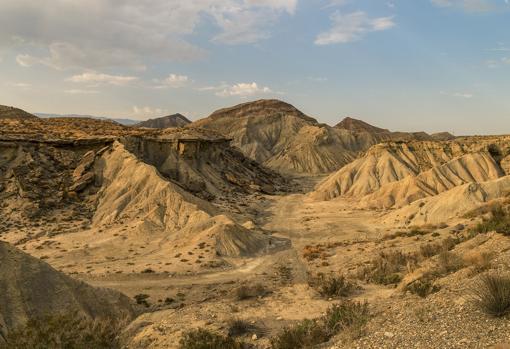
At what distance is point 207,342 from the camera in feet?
36.7

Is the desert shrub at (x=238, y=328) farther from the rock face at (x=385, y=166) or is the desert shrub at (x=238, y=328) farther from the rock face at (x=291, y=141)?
the rock face at (x=291, y=141)

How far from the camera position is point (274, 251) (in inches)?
1243

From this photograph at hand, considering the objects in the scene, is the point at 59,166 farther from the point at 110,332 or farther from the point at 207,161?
the point at 110,332

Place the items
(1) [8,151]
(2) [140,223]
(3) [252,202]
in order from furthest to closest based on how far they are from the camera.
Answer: (3) [252,202] < (1) [8,151] < (2) [140,223]

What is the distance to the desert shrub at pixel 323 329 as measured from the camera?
1059 centimetres

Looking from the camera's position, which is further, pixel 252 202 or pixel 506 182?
pixel 252 202

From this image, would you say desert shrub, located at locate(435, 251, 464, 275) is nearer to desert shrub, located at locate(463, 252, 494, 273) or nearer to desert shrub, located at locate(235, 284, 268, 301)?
desert shrub, located at locate(463, 252, 494, 273)

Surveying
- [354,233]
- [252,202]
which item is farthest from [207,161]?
[354,233]

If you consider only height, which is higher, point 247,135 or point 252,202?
point 247,135

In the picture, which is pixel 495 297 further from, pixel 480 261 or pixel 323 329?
pixel 480 261

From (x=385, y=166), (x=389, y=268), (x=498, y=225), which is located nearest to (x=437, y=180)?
(x=385, y=166)

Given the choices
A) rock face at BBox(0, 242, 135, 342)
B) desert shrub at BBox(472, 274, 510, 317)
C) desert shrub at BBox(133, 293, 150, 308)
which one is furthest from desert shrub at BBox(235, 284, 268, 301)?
desert shrub at BBox(472, 274, 510, 317)

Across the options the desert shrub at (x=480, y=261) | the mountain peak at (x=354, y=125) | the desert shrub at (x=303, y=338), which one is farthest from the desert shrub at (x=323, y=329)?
the mountain peak at (x=354, y=125)

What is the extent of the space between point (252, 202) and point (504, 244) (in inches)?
1613
